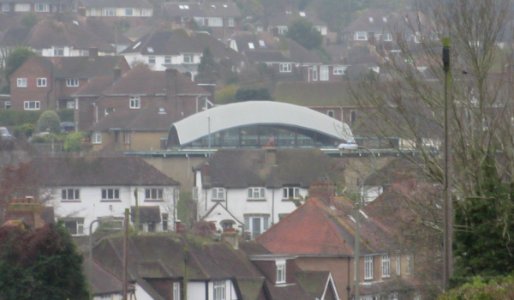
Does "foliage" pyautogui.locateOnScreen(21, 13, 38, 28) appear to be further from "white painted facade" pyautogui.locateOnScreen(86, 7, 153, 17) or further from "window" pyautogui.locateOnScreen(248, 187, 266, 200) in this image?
"window" pyautogui.locateOnScreen(248, 187, 266, 200)

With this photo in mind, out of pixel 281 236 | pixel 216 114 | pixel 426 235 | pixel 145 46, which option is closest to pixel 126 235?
pixel 426 235

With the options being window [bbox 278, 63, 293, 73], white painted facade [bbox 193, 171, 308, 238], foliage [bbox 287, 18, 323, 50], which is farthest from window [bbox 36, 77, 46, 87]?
white painted facade [bbox 193, 171, 308, 238]

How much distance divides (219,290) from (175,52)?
3046 inches

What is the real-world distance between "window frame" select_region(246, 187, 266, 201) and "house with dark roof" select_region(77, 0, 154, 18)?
72371mm

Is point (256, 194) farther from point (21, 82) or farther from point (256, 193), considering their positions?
point (21, 82)

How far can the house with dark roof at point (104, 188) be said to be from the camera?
2635 inches

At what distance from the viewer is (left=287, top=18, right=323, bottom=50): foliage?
138125 millimetres

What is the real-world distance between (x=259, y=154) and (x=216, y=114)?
443 inches

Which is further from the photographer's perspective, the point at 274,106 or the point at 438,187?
the point at 274,106

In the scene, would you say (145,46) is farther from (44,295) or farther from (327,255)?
(44,295)

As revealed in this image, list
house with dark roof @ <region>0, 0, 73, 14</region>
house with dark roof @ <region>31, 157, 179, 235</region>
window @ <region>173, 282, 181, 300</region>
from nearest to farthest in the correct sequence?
window @ <region>173, 282, 181, 300</region>
house with dark roof @ <region>31, 157, 179, 235</region>
house with dark roof @ <region>0, 0, 73, 14</region>

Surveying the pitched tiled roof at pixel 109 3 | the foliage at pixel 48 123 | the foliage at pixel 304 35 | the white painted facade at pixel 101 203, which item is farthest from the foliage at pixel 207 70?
the white painted facade at pixel 101 203

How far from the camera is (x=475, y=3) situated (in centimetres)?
3284

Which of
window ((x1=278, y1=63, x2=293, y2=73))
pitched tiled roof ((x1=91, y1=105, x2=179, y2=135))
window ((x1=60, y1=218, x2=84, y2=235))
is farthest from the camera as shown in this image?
window ((x1=278, y1=63, x2=293, y2=73))
